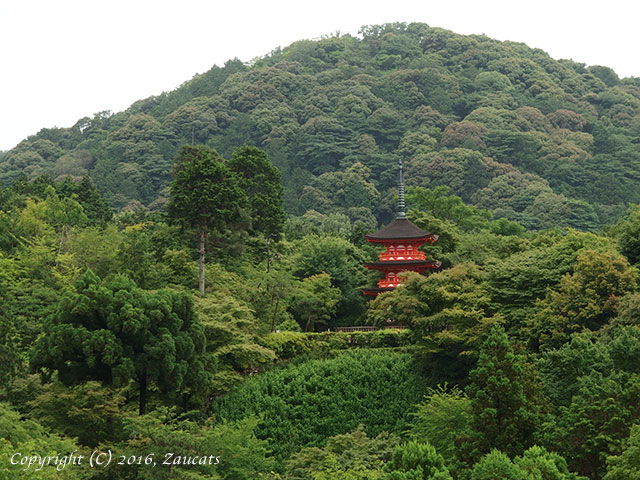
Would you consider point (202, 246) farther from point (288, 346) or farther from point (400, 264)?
point (400, 264)

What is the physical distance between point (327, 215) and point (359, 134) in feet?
85.0

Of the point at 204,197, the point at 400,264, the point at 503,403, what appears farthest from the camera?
the point at 400,264

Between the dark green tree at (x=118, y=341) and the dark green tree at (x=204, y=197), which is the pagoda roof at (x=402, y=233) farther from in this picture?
the dark green tree at (x=118, y=341)

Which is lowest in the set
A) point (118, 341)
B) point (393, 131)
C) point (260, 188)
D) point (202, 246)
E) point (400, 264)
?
point (400, 264)

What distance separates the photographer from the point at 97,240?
36781mm

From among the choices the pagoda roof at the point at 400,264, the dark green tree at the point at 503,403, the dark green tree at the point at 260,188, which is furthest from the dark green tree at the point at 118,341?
the dark green tree at the point at 260,188

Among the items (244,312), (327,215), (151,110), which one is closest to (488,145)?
(327,215)

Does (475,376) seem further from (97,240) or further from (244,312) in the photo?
(97,240)

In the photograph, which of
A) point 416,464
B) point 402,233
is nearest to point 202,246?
point 402,233

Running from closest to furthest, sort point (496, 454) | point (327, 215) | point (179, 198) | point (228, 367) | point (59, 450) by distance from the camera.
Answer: point (496, 454) < point (59, 450) < point (228, 367) < point (179, 198) < point (327, 215)

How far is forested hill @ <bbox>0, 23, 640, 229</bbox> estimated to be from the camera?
87188 mm

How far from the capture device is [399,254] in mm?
40906

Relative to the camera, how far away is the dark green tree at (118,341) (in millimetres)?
25484

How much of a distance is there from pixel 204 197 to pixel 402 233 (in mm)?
9323
